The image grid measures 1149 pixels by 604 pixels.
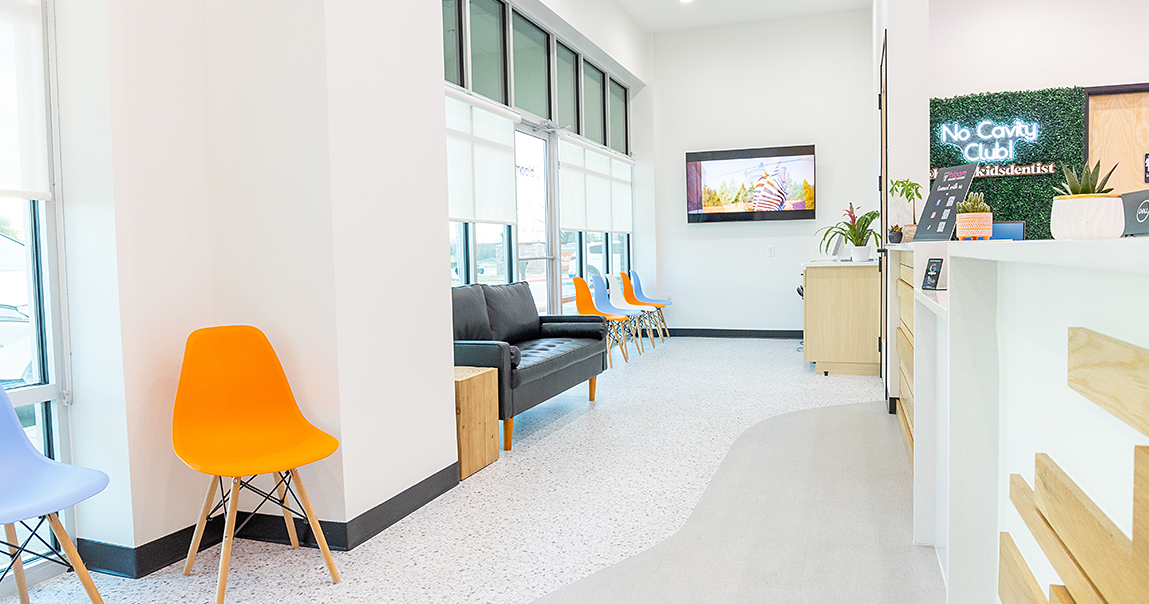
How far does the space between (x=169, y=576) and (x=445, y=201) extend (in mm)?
1943

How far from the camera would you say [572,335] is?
5.69m

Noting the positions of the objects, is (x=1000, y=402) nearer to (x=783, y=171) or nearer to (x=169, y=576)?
(x=169, y=576)

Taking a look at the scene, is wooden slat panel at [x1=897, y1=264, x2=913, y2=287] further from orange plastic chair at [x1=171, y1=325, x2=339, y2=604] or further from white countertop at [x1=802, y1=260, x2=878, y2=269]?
orange plastic chair at [x1=171, y1=325, x2=339, y2=604]

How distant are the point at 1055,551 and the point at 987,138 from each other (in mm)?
7359

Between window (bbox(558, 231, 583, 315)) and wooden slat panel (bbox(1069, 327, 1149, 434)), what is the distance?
21.8 feet

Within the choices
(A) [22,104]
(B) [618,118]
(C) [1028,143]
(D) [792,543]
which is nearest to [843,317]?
(C) [1028,143]

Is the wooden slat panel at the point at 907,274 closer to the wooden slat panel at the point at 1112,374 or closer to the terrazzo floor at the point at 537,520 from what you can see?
the terrazzo floor at the point at 537,520

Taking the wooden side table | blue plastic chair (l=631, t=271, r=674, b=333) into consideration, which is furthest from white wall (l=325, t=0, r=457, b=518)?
blue plastic chair (l=631, t=271, r=674, b=333)

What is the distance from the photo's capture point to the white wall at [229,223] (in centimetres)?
270

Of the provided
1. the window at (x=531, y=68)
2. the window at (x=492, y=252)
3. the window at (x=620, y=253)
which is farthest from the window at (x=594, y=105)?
the window at (x=492, y=252)

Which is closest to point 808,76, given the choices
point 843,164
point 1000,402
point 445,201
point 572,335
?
point 843,164

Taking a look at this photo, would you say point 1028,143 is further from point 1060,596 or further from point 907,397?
point 1060,596

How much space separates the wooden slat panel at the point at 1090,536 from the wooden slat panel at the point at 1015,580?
14 cm

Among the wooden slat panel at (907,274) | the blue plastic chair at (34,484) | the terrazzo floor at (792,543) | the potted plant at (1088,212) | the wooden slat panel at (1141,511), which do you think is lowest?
the terrazzo floor at (792,543)
